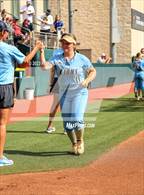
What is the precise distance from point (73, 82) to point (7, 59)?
131 centimetres

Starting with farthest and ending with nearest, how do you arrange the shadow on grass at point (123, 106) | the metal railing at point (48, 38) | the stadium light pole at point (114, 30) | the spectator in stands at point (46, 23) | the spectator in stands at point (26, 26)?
the stadium light pole at point (114, 30) → the spectator in stands at point (46, 23) → the metal railing at point (48, 38) → the spectator in stands at point (26, 26) → the shadow on grass at point (123, 106)

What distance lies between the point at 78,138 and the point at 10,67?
1.81 m

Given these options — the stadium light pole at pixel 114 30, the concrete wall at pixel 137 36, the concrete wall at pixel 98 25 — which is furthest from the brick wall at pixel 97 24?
the concrete wall at pixel 137 36

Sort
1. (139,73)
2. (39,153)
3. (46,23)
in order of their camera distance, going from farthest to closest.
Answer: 1. (46,23)
2. (139,73)
3. (39,153)

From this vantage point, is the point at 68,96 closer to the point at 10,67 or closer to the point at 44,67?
the point at 44,67

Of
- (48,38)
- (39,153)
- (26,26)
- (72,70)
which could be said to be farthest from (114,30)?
(72,70)

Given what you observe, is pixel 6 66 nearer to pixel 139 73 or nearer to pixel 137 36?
pixel 139 73

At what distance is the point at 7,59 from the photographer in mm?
7398

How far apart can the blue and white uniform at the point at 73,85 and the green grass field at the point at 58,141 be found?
586 mm

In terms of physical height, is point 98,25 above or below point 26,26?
above

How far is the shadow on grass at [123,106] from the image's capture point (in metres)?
16.1

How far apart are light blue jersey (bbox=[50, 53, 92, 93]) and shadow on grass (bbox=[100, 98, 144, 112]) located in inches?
308

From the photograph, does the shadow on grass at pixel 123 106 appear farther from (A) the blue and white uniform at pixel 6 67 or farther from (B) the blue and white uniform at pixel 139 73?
(A) the blue and white uniform at pixel 6 67

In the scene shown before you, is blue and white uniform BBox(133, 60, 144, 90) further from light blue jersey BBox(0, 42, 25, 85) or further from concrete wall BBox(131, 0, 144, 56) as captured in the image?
concrete wall BBox(131, 0, 144, 56)
